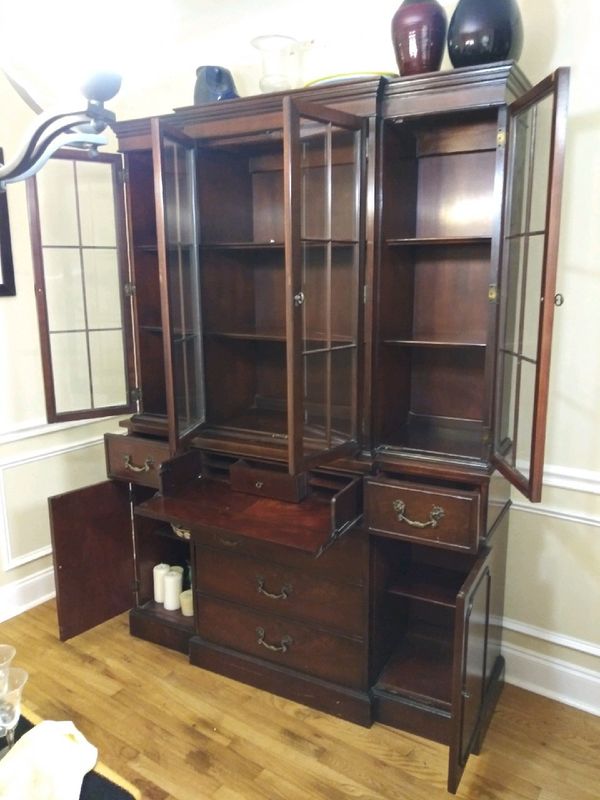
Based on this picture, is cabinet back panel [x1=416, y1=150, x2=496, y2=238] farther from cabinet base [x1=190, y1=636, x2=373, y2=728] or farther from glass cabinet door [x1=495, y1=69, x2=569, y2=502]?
cabinet base [x1=190, y1=636, x2=373, y2=728]

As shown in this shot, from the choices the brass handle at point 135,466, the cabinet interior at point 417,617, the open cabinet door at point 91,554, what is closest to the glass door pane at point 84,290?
the brass handle at point 135,466

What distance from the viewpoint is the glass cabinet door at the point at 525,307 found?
1628 mm

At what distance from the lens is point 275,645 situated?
224 centimetres

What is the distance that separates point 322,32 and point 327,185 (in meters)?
0.83

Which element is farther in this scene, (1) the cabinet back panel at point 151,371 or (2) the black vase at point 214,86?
(1) the cabinet back panel at point 151,371

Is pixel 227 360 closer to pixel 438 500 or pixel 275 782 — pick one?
pixel 438 500

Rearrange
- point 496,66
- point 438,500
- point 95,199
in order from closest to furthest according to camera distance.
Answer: point 496,66 < point 438,500 < point 95,199

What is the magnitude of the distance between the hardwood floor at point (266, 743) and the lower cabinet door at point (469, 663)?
19cm

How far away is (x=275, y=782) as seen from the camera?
1876 mm

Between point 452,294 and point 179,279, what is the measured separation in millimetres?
942

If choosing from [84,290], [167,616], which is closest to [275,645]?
[167,616]

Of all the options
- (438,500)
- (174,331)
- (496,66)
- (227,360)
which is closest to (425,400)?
(438,500)

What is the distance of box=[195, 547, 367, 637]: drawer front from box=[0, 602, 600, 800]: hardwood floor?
0.33m

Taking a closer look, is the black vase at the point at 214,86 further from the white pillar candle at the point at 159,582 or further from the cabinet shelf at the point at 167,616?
the cabinet shelf at the point at 167,616
